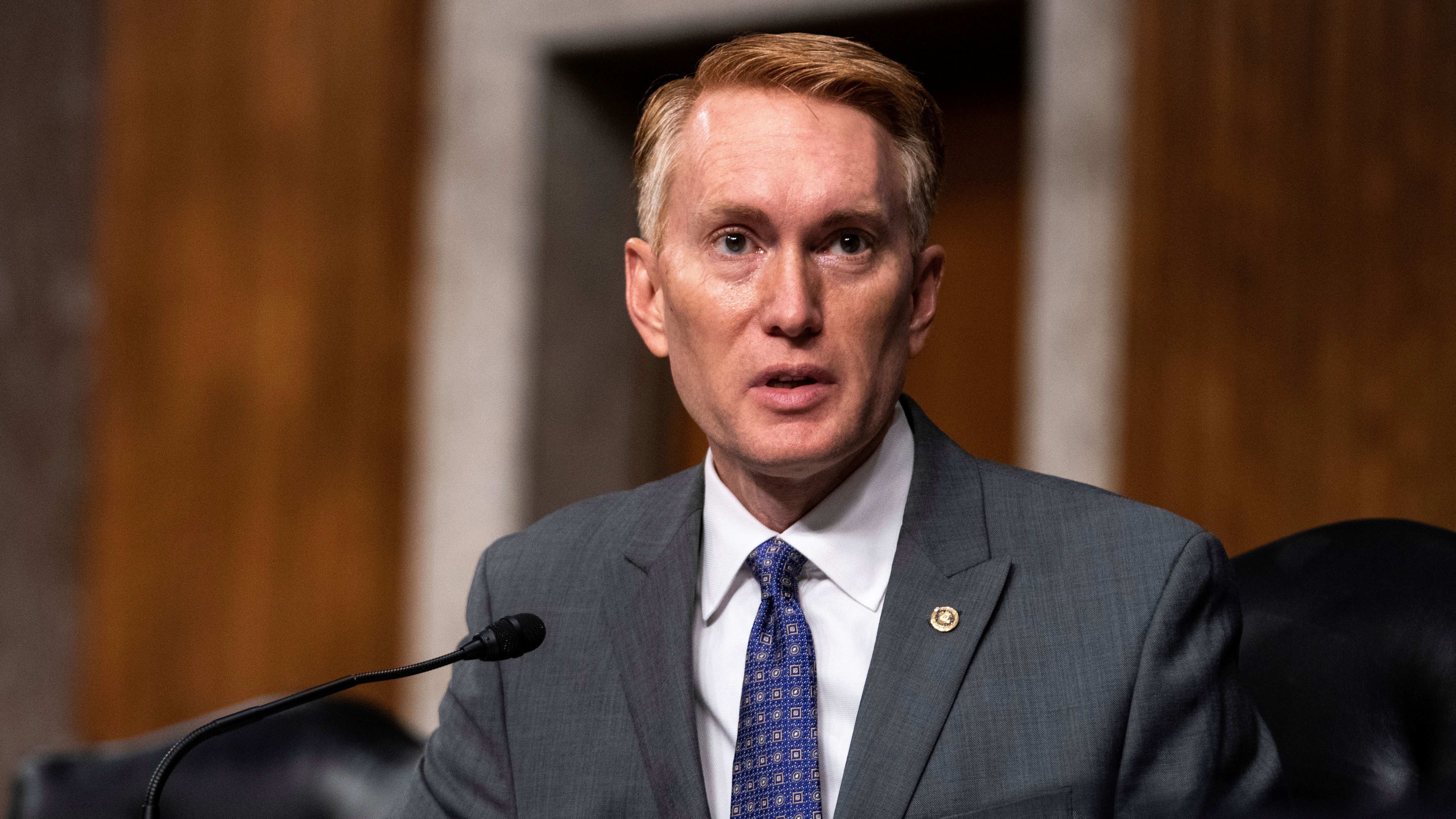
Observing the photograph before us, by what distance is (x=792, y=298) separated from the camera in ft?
3.90

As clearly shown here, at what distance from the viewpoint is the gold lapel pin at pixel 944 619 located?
121 centimetres

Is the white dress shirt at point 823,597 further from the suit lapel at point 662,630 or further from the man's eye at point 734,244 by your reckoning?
the man's eye at point 734,244

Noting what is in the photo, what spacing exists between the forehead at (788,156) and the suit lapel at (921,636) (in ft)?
0.97

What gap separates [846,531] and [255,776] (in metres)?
1.04

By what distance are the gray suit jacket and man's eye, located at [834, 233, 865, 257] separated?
0.24 m

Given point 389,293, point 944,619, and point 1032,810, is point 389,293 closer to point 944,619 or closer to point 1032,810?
point 944,619

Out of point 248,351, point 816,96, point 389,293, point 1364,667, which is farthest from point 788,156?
point 248,351

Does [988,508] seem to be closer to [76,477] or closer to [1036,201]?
[1036,201]

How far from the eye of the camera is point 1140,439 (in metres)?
2.68

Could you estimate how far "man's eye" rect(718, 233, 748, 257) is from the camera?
1.24 m

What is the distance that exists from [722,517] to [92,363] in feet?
9.62

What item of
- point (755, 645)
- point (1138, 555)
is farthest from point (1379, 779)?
point (755, 645)

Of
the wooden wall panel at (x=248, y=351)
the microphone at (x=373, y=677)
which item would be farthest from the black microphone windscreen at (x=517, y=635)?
the wooden wall panel at (x=248, y=351)

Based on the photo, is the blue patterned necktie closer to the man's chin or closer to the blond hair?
the man's chin
